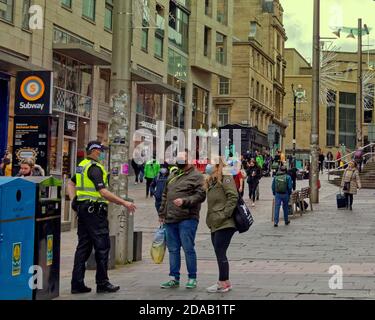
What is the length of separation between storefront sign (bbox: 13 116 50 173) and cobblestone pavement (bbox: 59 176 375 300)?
2786 millimetres

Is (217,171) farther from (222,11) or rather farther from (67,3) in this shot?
(222,11)

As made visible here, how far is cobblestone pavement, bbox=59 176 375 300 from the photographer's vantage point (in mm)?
7926

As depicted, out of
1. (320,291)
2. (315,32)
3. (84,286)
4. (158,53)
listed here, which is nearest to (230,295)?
(320,291)

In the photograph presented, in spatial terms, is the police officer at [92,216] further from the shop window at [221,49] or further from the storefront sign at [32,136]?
the shop window at [221,49]

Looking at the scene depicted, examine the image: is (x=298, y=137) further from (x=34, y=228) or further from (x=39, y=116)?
(x=34, y=228)

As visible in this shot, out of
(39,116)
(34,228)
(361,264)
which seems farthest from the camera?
(39,116)

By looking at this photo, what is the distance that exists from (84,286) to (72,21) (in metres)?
23.9

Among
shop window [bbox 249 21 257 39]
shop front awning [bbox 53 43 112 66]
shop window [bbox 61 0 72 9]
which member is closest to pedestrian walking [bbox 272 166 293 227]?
shop front awning [bbox 53 43 112 66]

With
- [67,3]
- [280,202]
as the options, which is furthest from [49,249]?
[67,3]

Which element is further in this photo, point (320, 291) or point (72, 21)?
point (72, 21)

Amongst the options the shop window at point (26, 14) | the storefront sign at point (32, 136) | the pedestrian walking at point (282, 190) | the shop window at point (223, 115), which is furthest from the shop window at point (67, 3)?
the shop window at point (223, 115)

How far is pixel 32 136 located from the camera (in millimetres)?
16922

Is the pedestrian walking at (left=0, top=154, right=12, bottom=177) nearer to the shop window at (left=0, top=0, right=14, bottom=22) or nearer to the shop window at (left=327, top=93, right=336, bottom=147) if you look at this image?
the shop window at (left=0, top=0, right=14, bottom=22)

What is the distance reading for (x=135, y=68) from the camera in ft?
121
